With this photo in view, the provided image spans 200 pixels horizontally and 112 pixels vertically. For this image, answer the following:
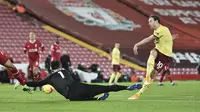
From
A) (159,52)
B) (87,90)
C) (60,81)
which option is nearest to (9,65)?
(60,81)

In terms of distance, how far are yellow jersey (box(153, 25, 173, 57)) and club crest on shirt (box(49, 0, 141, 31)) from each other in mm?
24182

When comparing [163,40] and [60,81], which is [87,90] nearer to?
[60,81]

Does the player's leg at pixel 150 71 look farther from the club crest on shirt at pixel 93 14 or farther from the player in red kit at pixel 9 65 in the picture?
the club crest on shirt at pixel 93 14

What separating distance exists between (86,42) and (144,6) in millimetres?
7173

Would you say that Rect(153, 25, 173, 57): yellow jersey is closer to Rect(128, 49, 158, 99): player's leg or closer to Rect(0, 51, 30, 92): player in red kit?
Rect(128, 49, 158, 99): player's leg

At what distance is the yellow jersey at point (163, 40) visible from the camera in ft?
50.8

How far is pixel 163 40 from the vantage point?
15.7 meters

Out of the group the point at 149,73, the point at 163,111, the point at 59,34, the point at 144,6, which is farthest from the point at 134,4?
the point at 163,111

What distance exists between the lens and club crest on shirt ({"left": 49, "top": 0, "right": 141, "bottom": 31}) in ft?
131

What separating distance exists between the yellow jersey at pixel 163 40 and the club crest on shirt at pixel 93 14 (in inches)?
952

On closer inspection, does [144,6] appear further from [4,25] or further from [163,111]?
[163,111]

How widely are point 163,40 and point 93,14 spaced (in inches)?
979

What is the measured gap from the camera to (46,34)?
3731 centimetres

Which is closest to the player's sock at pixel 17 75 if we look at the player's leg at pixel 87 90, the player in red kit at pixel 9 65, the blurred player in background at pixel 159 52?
the player in red kit at pixel 9 65
